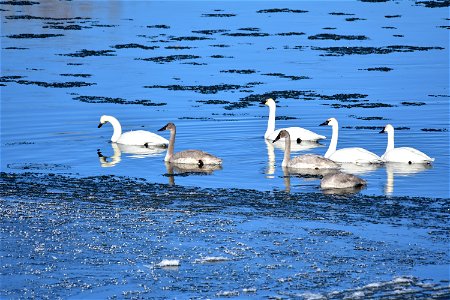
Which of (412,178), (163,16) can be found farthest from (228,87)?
(163,16)

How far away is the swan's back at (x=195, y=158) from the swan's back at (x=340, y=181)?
251cm

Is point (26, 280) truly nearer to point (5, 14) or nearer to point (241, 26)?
point (241, 26)

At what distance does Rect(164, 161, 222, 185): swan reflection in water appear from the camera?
16.8 m

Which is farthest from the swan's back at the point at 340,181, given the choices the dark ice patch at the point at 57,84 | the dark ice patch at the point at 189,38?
the dark ice patch at the point at 189,38

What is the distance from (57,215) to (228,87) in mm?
12782

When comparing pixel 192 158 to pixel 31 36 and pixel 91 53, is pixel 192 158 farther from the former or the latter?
pixel 31 36

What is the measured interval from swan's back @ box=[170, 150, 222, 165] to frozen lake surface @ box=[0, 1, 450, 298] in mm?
413

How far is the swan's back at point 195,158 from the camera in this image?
682 inches

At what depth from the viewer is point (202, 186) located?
51.2ft

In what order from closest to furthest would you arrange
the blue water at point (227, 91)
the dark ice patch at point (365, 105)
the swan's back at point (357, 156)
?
the swan's back at point (357, 156) < the blue water at point (227, 91) < the dark ice patch at point (365, 105)

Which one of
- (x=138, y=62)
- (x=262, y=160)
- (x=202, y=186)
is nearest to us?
(x=202, y=186)

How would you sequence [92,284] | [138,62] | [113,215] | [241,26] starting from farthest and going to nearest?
[241,26]
[138,62]
[113,215]
[92,284]

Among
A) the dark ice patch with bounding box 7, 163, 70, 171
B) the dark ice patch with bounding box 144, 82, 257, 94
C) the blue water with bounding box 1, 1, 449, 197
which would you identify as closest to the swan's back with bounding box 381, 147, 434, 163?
the blue water with bounding box 1, 1, 449, 197

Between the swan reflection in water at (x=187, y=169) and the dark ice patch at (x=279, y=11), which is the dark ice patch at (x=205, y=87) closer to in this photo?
the swan reflection in water at (x=187, y=169)
